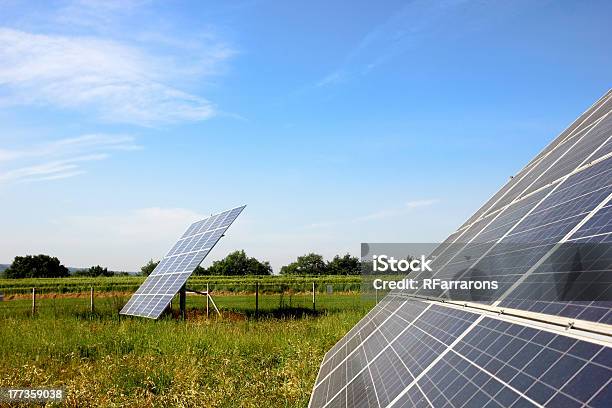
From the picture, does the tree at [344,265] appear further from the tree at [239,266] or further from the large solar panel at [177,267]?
the large solar panel at [177,267]

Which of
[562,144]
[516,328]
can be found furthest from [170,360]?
[516,328]

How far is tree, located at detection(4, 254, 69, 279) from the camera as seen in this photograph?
102881 millimetres

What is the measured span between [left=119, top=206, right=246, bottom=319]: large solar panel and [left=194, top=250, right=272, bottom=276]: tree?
78.4 metres

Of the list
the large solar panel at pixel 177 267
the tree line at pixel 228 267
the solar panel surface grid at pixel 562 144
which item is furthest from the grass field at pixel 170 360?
the tree line at pixel 228 267

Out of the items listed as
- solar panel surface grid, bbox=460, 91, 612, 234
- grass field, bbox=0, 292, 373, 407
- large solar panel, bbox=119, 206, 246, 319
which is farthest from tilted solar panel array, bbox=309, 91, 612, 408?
large solar panel, bbox=119, 206, 246, 319

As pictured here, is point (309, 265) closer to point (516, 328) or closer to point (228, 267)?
point (228, 267)

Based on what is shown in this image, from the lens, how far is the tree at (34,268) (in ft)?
338

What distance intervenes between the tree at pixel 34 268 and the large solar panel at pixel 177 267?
85.8 metres

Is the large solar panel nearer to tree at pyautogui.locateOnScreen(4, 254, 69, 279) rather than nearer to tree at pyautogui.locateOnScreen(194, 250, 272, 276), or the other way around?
tree at pyautogui.locateOnScreen(194, 250, 272, 276)

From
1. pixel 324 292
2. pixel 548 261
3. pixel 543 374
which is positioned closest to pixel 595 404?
pixel 543 374

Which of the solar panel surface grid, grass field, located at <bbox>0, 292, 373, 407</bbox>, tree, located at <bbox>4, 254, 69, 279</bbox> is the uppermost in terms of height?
the solar panel surface grid

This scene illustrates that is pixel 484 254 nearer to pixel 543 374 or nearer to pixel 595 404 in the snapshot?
pixel 543 374

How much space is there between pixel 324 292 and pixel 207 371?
46.8 metres

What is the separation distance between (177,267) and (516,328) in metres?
22.7
